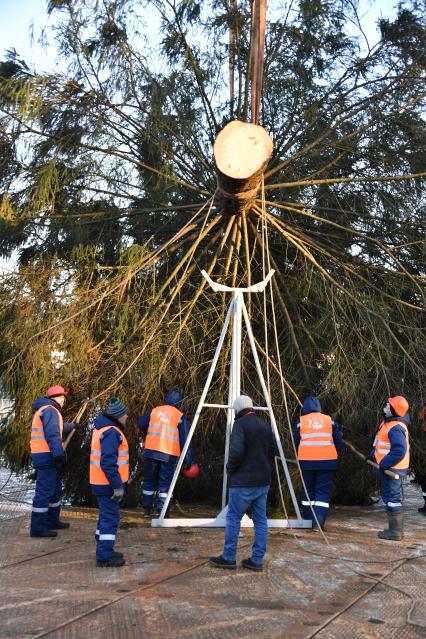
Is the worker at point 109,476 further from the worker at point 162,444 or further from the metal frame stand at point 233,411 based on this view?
the worker at point 162,444

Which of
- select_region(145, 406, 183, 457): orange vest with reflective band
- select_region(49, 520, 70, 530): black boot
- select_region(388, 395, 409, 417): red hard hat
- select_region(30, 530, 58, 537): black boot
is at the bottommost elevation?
select_region(30, 530, 58, 537): black boot

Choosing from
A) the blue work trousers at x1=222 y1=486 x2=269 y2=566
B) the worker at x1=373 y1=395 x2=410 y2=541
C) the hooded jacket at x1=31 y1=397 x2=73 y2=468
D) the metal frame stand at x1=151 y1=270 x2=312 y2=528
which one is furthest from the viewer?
the metal frame stand at x1=151 y1=270 x2=312 y2=528

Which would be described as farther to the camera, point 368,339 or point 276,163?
point 276,163

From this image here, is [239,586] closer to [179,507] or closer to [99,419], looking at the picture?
[99,419]

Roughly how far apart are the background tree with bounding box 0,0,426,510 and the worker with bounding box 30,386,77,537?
0.78 m

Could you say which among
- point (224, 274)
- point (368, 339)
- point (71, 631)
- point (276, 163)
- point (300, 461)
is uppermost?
point (276, 163)

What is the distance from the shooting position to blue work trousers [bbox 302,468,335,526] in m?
7.28

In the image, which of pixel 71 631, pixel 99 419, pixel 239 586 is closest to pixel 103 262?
pixel 99 419

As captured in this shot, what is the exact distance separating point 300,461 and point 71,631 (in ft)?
12.8

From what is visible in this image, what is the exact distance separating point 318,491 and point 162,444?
5.60 feet

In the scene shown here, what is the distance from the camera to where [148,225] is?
905 centimetres

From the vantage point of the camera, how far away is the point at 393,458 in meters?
7.03

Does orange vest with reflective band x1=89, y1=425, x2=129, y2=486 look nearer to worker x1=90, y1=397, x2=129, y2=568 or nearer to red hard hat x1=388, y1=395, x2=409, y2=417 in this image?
worker x1=90, y1=397, x2=129, y2=568

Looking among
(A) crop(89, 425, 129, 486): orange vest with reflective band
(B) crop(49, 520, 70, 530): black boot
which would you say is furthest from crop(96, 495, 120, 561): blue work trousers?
(B) crop(49, 520, 70, 530): black boot
